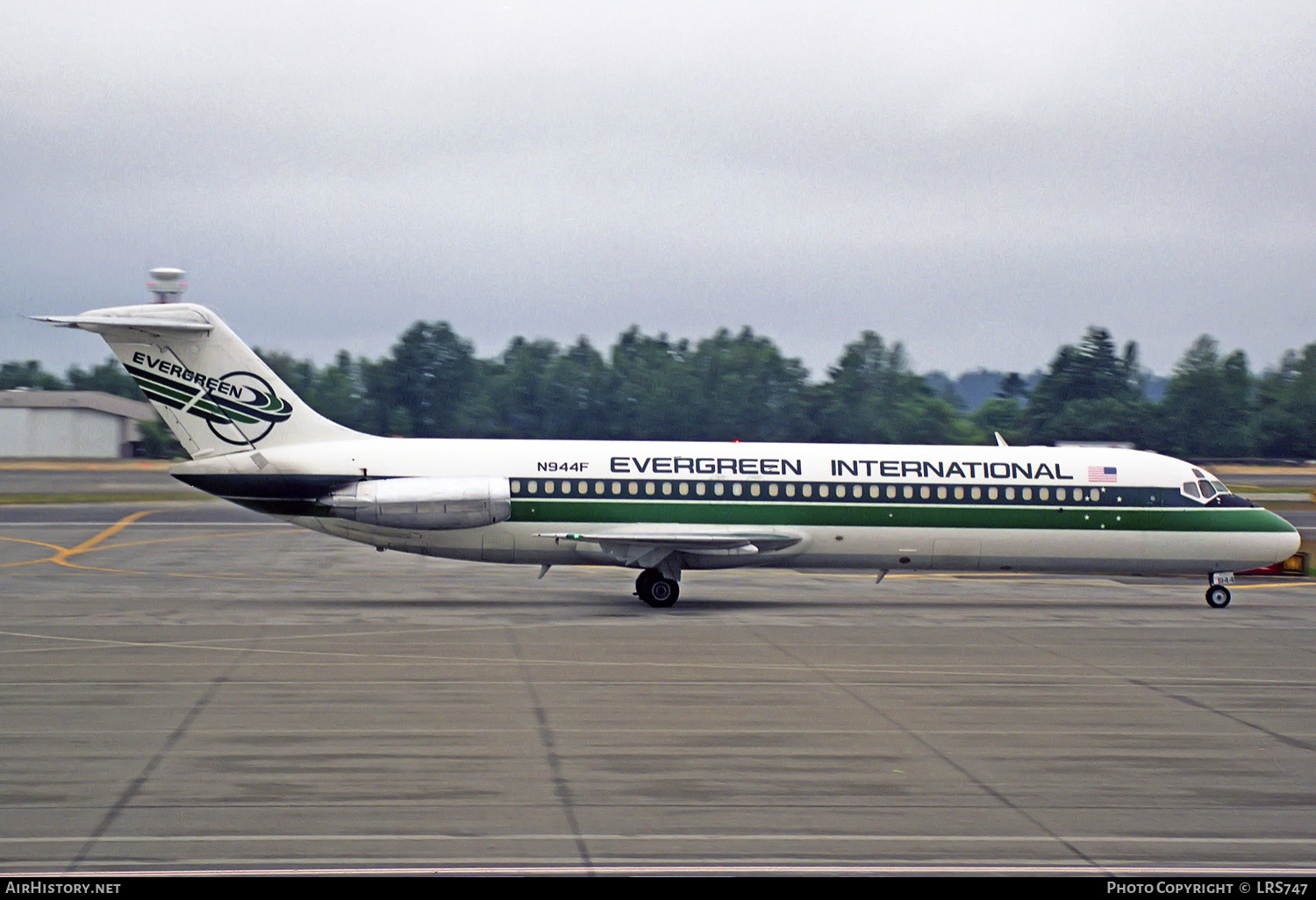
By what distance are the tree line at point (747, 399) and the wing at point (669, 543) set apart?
54.1 meters

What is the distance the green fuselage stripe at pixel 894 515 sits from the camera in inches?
947

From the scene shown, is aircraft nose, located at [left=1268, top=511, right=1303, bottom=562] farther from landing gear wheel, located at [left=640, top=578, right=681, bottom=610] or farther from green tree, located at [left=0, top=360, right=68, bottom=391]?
green tree, located at [left=0, top=360, right=68, bottom=391]

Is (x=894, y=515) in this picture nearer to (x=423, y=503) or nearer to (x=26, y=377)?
(x=423, y=503)

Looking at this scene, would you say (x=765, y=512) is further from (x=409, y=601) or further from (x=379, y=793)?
(x=379, y=793)

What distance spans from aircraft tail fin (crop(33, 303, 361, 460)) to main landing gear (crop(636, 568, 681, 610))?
7220 mm

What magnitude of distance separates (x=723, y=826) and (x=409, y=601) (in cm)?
1521

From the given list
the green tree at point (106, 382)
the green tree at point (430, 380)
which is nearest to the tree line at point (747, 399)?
the green tree at point (430, 380)

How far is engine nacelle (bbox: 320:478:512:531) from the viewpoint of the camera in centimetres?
2333

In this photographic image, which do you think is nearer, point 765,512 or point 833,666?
point 833,666

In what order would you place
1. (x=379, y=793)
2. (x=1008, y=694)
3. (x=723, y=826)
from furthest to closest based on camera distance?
(x=1008, y=694) < (x=379, y=793) < (x=723, y=826)

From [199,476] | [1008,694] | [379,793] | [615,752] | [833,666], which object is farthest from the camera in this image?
[199,476]

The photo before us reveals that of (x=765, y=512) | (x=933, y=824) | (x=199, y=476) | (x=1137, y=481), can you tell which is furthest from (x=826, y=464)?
(x=933, y=824)

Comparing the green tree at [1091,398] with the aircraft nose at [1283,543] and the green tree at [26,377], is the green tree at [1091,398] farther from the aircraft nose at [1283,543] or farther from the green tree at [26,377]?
the green tree at [26,377]

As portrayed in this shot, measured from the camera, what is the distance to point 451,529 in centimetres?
2359
